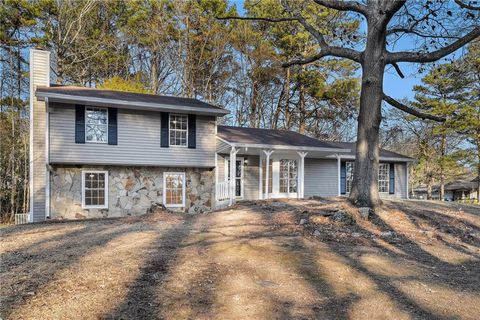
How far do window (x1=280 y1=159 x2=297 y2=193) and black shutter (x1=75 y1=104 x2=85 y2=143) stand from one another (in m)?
7.90

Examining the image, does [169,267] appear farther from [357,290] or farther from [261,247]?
[357,290]

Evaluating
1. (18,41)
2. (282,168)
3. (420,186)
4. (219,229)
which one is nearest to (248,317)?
(219,229)

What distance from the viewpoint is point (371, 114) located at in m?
9.12

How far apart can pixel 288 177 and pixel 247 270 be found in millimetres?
11000

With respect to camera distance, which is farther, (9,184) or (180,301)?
(9,184)

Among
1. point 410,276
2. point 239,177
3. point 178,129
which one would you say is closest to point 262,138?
point 239,177

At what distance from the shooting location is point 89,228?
812 cm

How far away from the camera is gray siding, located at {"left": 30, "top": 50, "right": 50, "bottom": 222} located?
38.6 ft

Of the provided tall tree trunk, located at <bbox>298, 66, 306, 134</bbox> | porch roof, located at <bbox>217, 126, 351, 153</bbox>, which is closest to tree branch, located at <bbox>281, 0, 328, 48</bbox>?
porch roof, located at <bbox>217, 126, 351, 153</bbox>

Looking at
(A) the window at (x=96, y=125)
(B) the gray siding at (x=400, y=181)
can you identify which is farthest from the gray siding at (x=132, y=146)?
(B) the gray siding at (x=400, y=181)

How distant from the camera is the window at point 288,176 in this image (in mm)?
15492

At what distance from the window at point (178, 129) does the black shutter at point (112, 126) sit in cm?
198

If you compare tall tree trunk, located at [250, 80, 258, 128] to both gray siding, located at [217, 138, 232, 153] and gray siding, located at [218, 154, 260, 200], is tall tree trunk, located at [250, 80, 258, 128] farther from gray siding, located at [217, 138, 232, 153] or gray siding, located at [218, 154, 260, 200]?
gray siding, located at [217, 138, 232, 153]

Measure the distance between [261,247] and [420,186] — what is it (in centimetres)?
3961
